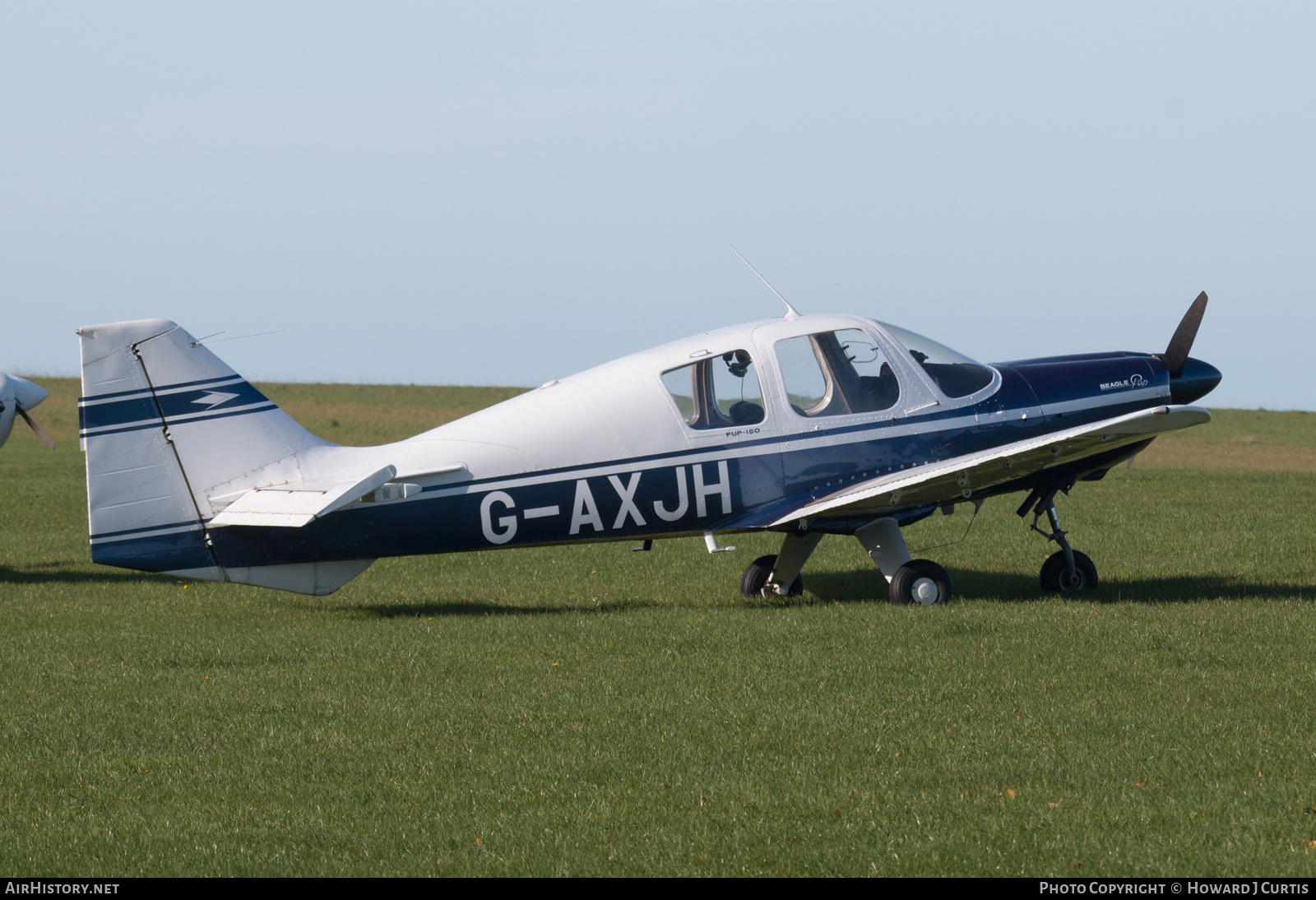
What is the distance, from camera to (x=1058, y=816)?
5309mm

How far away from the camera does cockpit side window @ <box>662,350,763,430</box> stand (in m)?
10.7

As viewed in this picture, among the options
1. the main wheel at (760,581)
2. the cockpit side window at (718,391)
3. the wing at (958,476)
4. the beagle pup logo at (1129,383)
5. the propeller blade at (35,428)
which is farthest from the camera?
the propeller blade at (35,428)

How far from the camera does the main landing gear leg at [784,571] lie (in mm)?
11789

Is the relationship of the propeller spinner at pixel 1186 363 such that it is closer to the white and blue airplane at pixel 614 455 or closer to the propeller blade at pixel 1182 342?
the propeller blade at pixel 1182 342

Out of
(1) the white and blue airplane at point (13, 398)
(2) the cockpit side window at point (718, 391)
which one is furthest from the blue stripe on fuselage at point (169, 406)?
(1) the white and blue airplane at point (13, 398)

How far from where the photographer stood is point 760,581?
39.6 ft

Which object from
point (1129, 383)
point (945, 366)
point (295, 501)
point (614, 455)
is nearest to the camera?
point (295, 501)

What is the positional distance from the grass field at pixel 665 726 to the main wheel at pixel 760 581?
186mm

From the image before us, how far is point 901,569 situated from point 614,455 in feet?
9.03

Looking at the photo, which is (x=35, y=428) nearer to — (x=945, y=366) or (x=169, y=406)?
(x=169, y=406)

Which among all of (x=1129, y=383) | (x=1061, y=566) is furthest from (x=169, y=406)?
(x=1129, y=383)

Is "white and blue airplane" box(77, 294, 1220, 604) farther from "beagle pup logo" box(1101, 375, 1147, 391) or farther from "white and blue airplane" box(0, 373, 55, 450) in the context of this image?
"white and blue airplane" box(0, 373, 55, 450)

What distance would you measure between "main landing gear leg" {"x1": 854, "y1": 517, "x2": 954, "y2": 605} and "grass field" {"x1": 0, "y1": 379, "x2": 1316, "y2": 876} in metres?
0.35
